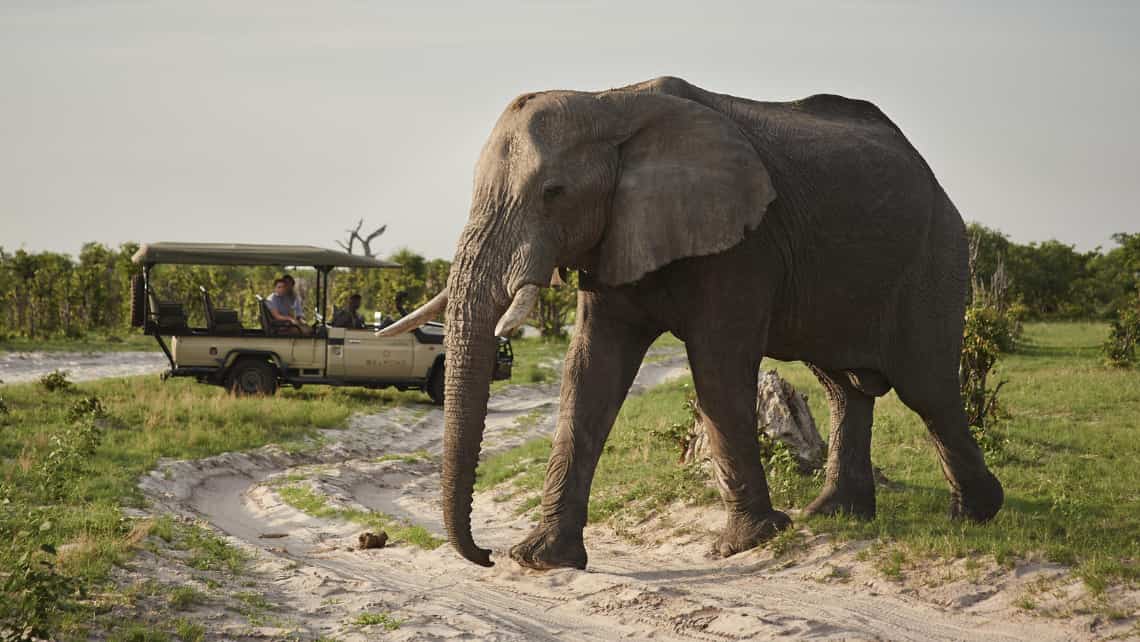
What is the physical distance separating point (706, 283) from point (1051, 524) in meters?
3.39

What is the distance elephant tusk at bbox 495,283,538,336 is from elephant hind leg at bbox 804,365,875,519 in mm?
3443

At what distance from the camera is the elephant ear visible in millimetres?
7559

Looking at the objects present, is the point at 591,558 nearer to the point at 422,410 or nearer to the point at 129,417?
the point at 129,417

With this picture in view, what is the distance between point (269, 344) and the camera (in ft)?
63.9

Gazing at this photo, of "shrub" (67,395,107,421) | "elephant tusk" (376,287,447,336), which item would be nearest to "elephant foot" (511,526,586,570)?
"elephant tusk" (376,287,447,336)

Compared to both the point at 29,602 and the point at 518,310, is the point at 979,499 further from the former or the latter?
the point at 29,602

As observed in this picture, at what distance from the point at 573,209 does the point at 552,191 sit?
0.69 feet

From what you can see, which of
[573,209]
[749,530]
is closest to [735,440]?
[749,530]

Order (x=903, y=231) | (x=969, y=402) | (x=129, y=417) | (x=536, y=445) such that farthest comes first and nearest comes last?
(x=129, y=417)
(x=536, y=445)
(x=969, y=402)
(x=903, y=231)

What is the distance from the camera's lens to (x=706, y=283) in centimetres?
789

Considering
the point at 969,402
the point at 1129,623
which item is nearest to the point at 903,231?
the point at 1129,623

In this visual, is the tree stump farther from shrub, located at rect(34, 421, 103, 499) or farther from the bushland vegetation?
the bushland vegetation

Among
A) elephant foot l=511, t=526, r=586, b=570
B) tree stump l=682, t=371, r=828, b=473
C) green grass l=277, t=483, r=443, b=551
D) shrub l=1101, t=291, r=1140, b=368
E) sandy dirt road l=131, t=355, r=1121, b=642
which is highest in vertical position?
shrub l=1101, t=291, r=1140, b=368

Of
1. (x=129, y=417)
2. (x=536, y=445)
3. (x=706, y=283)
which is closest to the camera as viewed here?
(x=706, y=283)
